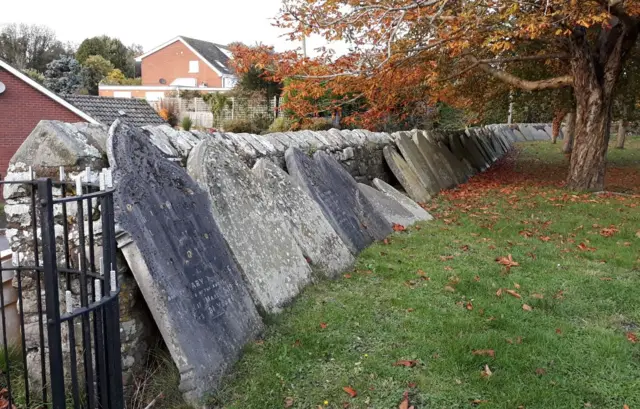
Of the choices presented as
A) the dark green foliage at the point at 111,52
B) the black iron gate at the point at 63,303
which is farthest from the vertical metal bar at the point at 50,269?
the dark green foliage at the point at 111,52

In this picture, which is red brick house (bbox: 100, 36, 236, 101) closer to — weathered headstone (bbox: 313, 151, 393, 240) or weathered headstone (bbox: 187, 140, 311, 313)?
weathered headstone (bbox: 313, 151, 393, 240)

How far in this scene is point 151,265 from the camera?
3189 millimetres

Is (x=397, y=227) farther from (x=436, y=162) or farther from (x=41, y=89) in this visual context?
(x=41, y=89)

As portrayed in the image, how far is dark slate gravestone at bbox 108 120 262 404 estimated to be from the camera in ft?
10.2

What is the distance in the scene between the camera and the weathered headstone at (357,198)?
6.60 metres

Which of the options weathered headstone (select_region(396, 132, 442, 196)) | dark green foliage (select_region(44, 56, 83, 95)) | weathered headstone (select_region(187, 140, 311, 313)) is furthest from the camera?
dark green foliage (select_region(44, 56, 83, 95))

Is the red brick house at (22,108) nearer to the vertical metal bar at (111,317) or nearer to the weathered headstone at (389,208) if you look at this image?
the weathered headstone at (389,208)

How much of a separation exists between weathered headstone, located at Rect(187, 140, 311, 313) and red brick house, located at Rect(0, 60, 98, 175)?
1328 centimetres

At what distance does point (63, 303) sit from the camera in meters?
3.26

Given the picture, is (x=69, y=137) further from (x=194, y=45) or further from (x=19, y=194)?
(x=194, y=45)

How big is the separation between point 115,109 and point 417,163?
32.6 ft

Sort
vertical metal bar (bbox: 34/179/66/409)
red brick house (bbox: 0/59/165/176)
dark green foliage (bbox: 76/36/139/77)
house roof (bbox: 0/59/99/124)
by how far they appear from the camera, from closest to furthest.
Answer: vertical metal bar (bbox: 34/179/66/409)
red brick house (bbox: 0/59/165/176)
house roof (bbox: 0/59/99/124)
dark green foliage (bbox: 76/36/139/77)

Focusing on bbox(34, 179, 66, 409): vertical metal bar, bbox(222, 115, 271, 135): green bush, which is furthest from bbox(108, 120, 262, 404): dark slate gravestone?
bbox(222, 115, 271, 135): green bush

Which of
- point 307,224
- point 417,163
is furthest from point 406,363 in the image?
point 417,163
